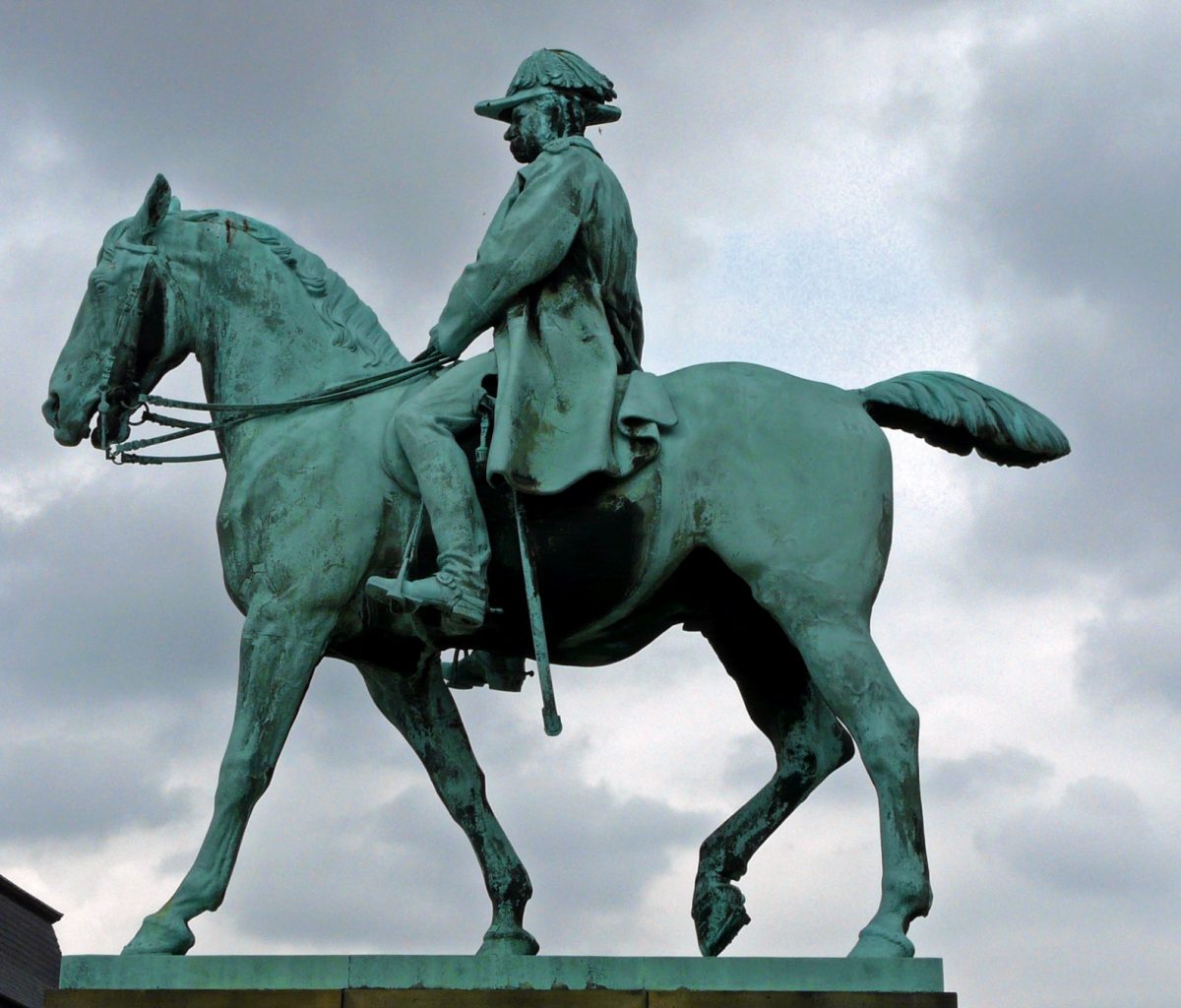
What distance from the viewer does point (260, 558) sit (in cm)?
1159

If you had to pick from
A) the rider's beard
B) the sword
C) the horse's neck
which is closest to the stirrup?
the sword

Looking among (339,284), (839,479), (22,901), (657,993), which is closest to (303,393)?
(339,284)

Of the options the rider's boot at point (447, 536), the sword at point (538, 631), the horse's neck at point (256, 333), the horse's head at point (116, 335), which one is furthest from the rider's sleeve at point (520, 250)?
the horse's head at point (116, 335)

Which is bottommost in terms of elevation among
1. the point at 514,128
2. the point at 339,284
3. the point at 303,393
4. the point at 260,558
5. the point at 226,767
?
the point at 226,767

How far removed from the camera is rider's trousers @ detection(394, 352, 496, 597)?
37.1ft

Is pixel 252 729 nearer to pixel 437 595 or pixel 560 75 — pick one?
pixel 437 595

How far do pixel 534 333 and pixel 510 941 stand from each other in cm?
313

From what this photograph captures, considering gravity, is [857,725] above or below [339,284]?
below

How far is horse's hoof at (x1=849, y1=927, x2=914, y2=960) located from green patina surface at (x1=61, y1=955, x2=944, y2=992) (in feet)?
0.29

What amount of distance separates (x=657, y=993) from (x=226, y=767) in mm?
2395

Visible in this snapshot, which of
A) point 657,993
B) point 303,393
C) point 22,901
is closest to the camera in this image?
point 657,993

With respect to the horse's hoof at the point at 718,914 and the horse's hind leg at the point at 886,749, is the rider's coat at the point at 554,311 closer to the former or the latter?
the horse's hind leg at the point at 886,749

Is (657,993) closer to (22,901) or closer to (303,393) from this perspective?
(303,393)

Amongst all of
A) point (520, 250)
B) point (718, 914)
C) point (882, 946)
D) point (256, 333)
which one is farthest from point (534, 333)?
point (882, 946)
